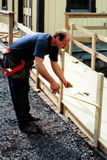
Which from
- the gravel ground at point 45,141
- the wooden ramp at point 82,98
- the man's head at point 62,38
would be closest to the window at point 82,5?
the wooden ramp at point 82,98

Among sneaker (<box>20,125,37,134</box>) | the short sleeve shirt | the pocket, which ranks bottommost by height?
sneaker (<box>20,125,37,134</box>)

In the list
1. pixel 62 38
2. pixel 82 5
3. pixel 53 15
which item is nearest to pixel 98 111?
pixel 62 38

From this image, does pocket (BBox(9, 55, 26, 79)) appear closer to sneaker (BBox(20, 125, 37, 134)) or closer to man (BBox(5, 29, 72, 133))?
man (BBox(5, 29, 72, 133))

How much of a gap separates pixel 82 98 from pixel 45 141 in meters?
1.38

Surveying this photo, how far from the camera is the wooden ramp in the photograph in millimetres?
4746

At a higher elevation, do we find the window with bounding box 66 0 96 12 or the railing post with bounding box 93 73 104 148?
the window with bounding box 66 0 96 12

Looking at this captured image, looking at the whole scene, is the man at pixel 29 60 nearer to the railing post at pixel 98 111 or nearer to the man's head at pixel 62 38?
the man's head at pixel 62 38

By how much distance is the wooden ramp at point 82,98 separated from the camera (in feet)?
15.6

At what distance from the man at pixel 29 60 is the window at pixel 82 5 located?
22.7 ft

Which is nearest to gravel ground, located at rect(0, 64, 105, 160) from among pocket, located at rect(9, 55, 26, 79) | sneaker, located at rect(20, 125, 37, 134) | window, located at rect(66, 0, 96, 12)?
sneaker, located at rect(20, 125, 37, 134)

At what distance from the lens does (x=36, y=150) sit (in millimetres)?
4496

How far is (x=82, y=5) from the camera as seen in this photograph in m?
11.4

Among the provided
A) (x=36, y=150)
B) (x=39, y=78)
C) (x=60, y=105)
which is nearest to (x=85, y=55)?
(x=39, y=78)

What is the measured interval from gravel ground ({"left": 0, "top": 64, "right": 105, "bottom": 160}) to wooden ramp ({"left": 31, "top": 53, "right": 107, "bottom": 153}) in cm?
19
